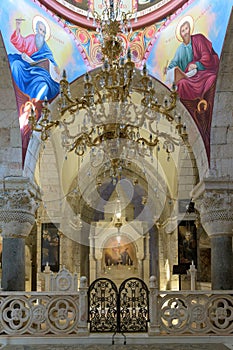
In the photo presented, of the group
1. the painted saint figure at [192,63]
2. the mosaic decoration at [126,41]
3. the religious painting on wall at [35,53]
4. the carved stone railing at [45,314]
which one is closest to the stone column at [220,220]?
the painted saint figure at [192,63]

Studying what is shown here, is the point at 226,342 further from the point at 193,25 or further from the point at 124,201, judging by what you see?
the point at 124,201

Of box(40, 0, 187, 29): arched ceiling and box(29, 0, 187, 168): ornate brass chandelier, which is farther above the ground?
box(40, 0, 187, 29): arched ceiling

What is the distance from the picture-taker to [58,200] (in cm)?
1577

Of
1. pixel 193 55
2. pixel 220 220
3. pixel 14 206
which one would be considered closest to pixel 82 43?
pixel 193 55

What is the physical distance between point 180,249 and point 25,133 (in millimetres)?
6376

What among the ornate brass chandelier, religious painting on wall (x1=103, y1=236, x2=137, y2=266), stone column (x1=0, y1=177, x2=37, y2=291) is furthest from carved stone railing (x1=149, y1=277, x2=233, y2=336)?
religious painting on wall (x1=103, y1=236, x2=137, y2=266)

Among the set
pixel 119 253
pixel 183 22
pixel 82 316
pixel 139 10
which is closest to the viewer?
pixel 82 316

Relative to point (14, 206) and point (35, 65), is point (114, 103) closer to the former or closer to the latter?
point (35, 65)

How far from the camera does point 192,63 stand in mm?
10047

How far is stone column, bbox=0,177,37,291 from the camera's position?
31.3 feet

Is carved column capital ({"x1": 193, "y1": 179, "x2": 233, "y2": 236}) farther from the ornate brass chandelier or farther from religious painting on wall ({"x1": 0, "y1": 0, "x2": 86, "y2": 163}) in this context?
religious painting on wall ({"x1": 0, "y1": 0, "x2": 86, "y2": 163})

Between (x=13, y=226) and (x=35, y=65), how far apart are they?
3.01 metres

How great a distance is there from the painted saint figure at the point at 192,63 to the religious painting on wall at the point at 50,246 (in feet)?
22.2

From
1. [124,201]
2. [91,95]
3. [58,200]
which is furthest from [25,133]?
[124,201]
